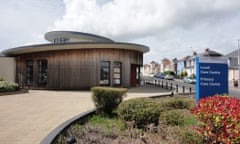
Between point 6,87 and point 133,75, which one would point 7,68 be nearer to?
point 6,87

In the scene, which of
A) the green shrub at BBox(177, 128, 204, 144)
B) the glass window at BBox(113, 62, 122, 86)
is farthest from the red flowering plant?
the glass window at BBox(113, 62, 122, 86)

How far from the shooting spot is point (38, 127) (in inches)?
221

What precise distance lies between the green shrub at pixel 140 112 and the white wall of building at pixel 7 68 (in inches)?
794

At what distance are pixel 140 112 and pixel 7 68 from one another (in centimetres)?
2109

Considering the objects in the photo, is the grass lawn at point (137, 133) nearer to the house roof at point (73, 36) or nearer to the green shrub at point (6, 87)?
the green shrub at point (6, 87)

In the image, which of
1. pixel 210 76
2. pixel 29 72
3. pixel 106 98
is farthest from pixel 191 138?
pixel 29 72

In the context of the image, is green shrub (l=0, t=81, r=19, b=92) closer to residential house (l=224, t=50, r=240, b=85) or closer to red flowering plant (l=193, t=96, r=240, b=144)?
red flowering plant (l=193, t=96, r=240, b=144)

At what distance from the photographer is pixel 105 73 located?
18000 millimetres

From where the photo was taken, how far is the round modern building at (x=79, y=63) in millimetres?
17500

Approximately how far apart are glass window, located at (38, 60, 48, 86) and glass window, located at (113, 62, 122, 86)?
22.5 ft

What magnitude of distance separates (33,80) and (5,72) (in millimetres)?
4445

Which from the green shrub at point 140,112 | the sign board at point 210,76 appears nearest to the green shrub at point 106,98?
the green shrub at point 140,112

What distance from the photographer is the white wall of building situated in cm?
2116

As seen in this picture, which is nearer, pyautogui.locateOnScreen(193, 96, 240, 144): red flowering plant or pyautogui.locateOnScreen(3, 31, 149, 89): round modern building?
pyautogui.locateOnScreen(193, 96, 240, 144): red flowering plant
